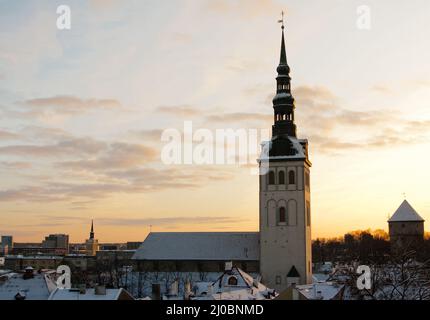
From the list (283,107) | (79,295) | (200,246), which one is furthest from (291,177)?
(79,295)

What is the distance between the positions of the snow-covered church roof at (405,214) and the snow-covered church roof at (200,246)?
46164 mm

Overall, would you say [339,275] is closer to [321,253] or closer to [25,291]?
[25,291]

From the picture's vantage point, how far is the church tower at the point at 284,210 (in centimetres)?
6112

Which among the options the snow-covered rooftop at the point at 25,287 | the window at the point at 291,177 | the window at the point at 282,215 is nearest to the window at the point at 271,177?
the window at the point at 291,177

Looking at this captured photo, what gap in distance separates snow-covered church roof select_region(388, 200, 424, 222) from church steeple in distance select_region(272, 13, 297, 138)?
49638 mm

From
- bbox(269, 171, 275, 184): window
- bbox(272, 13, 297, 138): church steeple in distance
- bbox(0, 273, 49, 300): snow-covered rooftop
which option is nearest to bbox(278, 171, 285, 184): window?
bbox(269, 171, 275, 184): window

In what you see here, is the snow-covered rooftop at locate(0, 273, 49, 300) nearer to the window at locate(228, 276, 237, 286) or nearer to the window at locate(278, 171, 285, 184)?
the window at locate(228, 276, 237, 286)

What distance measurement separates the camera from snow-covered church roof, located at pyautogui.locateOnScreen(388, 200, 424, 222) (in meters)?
104

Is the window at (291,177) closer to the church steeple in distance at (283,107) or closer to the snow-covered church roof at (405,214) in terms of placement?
the church steeple in distance at (283,107)

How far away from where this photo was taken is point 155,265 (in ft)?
234

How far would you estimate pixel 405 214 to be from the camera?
105188 mm

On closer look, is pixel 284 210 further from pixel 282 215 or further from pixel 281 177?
pixel 281 177

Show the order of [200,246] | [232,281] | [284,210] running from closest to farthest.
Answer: [232,281] < [284,210] < [200,246]

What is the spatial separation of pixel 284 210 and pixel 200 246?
13.5 meters
